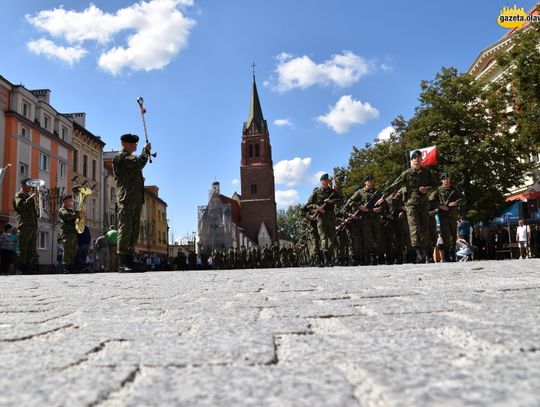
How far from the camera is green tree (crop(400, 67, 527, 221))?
25094mm

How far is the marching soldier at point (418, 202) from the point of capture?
36.7 feet

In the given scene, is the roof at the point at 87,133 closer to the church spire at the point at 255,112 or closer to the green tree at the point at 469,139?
the green tree at the point at 469,139

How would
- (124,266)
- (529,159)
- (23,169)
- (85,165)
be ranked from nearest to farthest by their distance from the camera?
1. (124,266)
2. (529,159)
3. (23,169)
4. (85,165)

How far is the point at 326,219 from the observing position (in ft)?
41.5

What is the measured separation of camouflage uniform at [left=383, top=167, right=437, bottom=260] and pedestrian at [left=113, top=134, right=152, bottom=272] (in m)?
5.79

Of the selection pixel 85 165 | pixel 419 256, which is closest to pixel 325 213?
pixel 419 256

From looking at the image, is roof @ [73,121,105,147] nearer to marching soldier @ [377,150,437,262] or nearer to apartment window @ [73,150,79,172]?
apartment window @ [73,150,79,172]

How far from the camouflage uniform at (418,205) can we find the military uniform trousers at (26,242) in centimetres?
949

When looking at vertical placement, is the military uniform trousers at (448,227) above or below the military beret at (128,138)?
below

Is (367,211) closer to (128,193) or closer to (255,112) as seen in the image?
(128,193)

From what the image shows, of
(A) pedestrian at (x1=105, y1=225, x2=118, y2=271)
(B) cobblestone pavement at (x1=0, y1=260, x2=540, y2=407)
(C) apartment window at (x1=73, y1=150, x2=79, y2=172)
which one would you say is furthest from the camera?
(C) apartment window at (x1=73, y1=150, x2=79, y2=172)

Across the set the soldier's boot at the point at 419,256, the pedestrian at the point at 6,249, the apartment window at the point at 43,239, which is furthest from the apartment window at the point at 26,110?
the soldier's boot at the point at 419,256

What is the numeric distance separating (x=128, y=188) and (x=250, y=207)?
77634 millimetres

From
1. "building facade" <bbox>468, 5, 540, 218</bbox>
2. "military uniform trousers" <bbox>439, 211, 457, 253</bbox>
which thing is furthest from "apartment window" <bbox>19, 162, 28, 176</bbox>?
"military uniform trousers" <bbox>439, 211, 457, 253</bbox>
